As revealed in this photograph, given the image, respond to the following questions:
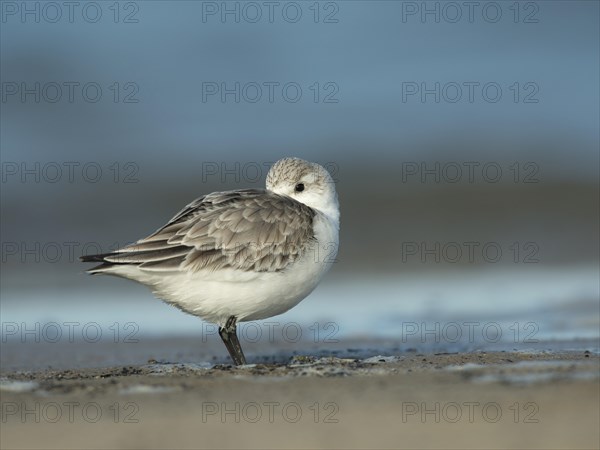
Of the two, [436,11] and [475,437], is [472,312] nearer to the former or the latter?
[475,437]

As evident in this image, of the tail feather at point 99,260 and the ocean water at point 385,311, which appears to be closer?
the tail feather at point 99,260

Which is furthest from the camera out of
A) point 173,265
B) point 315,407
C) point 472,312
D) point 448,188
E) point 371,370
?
point 448,188

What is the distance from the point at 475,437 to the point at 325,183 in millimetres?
4085

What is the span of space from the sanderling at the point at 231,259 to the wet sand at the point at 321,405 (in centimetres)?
55

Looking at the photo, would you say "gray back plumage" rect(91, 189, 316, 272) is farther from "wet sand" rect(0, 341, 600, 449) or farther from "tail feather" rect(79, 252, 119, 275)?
"wet sand" rect(0, 341, 600, 449)

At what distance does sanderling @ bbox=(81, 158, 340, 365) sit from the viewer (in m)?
7.98

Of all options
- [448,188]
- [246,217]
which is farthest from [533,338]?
[448,188]

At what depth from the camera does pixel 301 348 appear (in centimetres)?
931

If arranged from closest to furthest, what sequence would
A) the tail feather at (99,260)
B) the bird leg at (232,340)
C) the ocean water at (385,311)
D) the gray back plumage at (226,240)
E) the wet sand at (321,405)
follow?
the wet sand at (321,405) < the tail feather at (99,260) < the gray back plumage at (226,240) < the bird leg at (232,340) < the ocean water at (385,311)

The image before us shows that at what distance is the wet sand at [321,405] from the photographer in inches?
213

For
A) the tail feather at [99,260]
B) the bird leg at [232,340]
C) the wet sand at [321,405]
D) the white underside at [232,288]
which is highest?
→ the tail feather at [99,260]

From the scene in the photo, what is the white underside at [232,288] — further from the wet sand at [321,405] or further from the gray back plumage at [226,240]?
the wet sand at [321,405]

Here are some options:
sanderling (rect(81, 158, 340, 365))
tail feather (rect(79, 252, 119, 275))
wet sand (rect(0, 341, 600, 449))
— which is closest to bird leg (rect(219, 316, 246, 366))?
sanderling (rect(81, 158, 340, 365))

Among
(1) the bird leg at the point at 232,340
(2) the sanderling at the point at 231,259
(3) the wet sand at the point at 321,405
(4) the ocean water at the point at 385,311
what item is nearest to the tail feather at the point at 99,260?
(2) the sanderling at the point at 231,259
